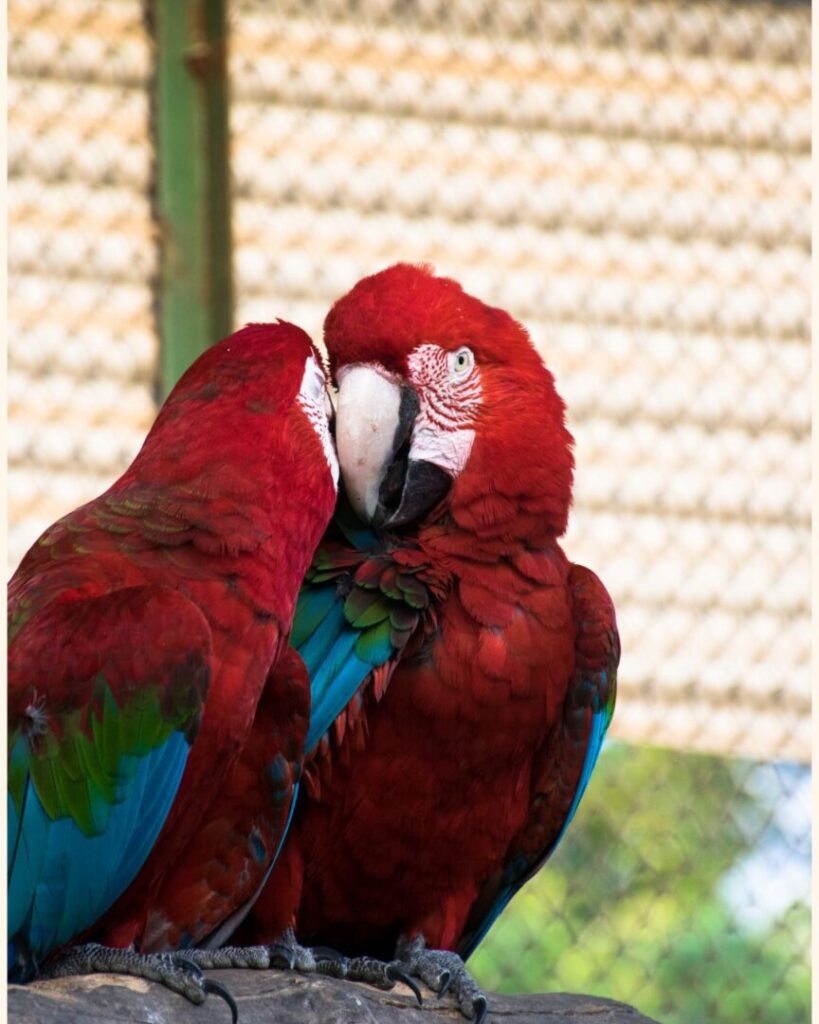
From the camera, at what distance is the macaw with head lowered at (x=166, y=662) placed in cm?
138

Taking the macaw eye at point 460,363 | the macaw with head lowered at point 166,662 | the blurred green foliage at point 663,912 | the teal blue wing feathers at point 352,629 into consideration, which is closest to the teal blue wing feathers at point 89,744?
the macaw with head lowered at point 166,662

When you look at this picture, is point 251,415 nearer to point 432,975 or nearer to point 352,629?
point 352,629

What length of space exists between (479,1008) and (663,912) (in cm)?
Result: 163

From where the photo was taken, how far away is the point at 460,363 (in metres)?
1.71

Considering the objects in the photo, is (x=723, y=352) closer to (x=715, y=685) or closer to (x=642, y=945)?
(x=715, y=685)

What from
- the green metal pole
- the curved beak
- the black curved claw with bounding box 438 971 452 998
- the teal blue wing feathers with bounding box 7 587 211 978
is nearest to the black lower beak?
the curved beak

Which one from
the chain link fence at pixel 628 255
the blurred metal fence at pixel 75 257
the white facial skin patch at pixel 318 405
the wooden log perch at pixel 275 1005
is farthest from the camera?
the chain link fence at pixel 628 255

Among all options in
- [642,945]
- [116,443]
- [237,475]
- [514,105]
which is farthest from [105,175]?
[642,945]

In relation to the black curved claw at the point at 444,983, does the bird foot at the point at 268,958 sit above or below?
above

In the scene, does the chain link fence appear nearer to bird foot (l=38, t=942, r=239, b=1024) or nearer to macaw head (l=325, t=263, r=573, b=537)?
macaw head (l=325, t=263, r=573, b=537)

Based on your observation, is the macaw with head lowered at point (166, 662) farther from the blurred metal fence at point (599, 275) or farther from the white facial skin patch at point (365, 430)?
the blurred metal fence at point (599, 275)

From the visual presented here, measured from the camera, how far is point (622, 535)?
112 inches

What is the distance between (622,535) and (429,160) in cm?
69

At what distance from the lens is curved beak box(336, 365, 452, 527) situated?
1.65 meters
